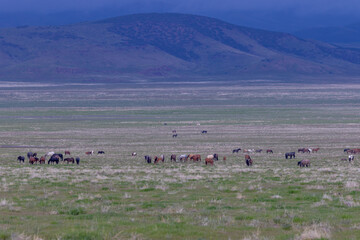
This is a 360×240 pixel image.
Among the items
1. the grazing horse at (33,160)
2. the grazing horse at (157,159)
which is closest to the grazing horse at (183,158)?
the grazing horse at (157,159)

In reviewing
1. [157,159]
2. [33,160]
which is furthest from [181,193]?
[33,160]

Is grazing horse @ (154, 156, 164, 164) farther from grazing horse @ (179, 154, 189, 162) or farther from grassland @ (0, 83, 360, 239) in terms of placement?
grassland @ (0, 83, 360, 239)

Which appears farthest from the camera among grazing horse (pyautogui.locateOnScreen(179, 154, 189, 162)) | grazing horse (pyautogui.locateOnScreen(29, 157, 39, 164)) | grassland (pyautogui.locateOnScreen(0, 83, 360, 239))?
grazing horse (pyautogui.locateOnScreen(179, 154, 189, 162))

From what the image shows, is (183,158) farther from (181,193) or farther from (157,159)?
(181,193)

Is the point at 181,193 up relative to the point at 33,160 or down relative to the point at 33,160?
up

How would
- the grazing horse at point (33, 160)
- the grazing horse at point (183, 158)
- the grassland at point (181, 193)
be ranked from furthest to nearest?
the grazing horse at point (183, 158) → the grazing horse at point (33, 160) → the grassland at point (181, 193)

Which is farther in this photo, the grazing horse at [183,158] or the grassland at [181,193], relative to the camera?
the grazing horse at [183,158]

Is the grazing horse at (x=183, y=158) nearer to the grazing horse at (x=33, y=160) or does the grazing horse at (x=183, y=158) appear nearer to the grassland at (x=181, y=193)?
the grassland at (x=181, y=193)

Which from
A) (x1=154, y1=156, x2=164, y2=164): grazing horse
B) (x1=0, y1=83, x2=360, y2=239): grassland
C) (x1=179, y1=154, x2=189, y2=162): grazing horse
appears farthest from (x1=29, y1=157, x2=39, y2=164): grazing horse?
(x1=179, y1=154, x2=189, y2=162): grazing horse

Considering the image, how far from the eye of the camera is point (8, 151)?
124ft

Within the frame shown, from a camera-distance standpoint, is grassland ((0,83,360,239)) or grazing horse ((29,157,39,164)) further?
grazing horse ((29,157,39,164))

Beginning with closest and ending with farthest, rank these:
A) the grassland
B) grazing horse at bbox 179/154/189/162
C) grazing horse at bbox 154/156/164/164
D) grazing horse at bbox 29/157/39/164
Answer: the grassland, grazing horse at bbox 29/157/39/164, grazing horse at bbox 154/156/164/164, grazing horse at bbox 179/154/189/162

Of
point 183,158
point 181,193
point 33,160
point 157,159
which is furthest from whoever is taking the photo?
point 183,158

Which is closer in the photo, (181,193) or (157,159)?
(181,193)
